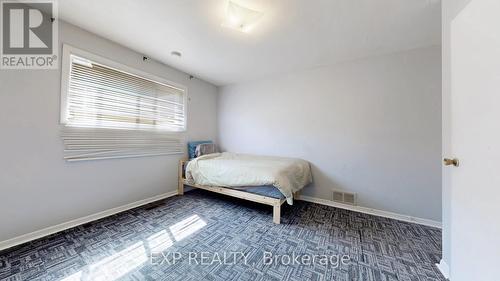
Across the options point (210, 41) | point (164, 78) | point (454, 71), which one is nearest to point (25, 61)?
point (164, 78)

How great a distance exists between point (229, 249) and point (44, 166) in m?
2.15

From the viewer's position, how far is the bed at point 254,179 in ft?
7.34

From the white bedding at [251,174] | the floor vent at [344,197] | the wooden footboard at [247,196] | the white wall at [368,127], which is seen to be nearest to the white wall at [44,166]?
the wooden footboard at [247,196]

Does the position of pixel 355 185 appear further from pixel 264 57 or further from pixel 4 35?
pixel 4 35

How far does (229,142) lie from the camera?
4.08 meters

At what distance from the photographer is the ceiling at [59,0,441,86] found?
1.67 m

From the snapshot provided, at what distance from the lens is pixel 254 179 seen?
234 cm

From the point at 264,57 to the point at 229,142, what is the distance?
204cm

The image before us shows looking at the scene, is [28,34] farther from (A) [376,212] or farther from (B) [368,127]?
(A) [376,212]

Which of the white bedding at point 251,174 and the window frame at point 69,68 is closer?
the window frame at point 69,68

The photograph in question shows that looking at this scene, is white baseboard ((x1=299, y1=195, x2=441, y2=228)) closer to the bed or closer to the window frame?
the bed

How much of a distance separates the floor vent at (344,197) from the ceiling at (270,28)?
213 cm

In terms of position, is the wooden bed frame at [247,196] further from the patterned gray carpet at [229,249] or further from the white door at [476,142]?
the white door at [476,142]

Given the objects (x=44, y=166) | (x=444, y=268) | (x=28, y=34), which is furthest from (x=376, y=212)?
(x=28, y=34)
